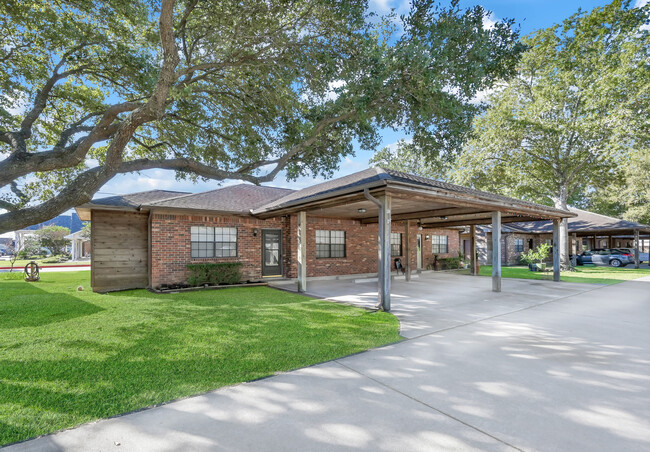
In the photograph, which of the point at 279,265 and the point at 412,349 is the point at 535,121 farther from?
the point at 412,349

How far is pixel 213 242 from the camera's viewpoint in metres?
11.1

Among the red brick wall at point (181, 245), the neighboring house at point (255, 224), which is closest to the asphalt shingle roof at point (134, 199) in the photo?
the neighboring house at point (255, 224)

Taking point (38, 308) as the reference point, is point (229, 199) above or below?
above

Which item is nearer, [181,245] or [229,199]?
[181,245]

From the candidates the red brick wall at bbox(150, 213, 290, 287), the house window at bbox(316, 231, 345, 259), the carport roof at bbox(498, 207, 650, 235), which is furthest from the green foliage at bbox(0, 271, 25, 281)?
the carport roof at bbox(498, 207, 650, 235)

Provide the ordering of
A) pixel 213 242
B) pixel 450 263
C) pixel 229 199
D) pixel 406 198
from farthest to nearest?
1. pixel 450 263
2. pixel 229 199
3. pixel 213 242
4. pixel 406 198

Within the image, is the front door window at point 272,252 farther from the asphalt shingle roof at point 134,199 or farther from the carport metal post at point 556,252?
the carport metal post at point 556,252

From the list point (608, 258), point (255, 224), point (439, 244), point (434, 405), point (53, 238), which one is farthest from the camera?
point (53, 238)

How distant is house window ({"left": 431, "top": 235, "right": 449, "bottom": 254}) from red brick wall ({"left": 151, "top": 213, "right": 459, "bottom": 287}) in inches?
26.3

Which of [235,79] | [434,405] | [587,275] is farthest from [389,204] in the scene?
[587,275]

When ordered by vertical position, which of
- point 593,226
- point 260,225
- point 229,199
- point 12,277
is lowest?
point 12,277

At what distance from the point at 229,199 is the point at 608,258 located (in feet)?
85.7

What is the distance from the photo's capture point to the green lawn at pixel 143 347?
2.90 meters

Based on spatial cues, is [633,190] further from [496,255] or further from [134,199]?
[134,199]
